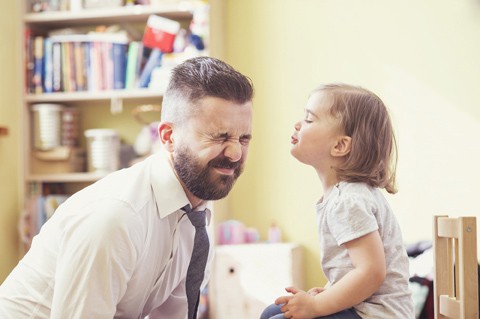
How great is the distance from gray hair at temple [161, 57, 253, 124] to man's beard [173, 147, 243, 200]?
113mm

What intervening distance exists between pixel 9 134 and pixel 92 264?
7.91ft

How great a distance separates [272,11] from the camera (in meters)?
3.72

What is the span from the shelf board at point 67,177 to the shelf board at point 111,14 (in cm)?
88

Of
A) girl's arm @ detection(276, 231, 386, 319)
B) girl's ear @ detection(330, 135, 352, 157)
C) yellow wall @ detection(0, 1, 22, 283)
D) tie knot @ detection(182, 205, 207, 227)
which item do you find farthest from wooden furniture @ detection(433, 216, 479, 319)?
yellow wall @ detection(0, 1, 22, 283)

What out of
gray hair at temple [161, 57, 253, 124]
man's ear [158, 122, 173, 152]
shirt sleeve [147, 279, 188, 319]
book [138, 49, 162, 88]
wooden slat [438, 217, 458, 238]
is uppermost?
book [138, 49, 162, 88]

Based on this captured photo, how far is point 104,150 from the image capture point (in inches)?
145

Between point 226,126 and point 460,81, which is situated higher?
point 460,81

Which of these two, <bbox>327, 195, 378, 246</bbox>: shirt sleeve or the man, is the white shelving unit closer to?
the man

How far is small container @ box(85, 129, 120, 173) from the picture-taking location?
3684 millimetres

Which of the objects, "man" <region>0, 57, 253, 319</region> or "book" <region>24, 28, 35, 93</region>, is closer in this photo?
"man" <region>0, 57, 253, 319</region>

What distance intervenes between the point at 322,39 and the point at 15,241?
2.09 meters

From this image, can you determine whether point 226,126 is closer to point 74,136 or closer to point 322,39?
point 322,39

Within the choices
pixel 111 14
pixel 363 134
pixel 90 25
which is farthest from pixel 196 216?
pixel 90 25

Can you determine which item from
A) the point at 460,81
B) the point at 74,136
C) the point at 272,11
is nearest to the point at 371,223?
the point at 460,81
